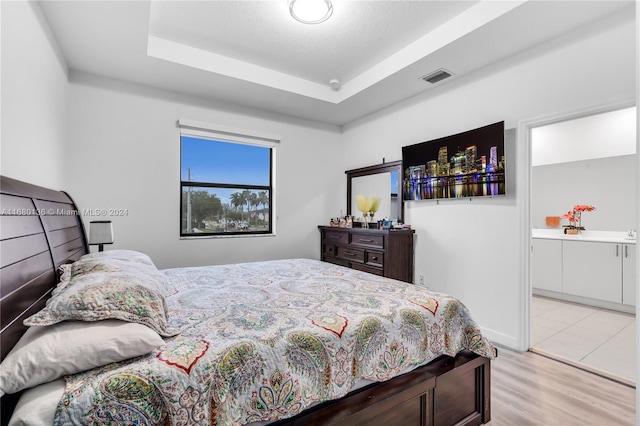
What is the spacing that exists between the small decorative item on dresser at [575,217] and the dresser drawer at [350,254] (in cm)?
321

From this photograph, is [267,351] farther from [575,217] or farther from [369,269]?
[575,217]

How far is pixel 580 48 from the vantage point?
7.77 feet

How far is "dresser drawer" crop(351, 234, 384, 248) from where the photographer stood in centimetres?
353

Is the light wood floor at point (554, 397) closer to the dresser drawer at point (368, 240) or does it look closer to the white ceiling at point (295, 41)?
the dresser drawer at point (368, 240)

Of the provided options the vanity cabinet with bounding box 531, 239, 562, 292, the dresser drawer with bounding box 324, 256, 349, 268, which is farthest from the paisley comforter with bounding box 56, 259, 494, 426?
the vanity cabinet with bounding box 531, 239, 562, 292

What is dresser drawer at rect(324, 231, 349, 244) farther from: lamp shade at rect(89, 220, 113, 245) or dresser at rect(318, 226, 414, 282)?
lamp shade at rect(89, 220, 113, 245)

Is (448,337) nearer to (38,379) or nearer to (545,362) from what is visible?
(545,362)

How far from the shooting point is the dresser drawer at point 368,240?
3533 mm

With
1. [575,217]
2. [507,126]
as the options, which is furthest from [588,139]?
[507,126]

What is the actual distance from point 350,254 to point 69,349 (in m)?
3.28

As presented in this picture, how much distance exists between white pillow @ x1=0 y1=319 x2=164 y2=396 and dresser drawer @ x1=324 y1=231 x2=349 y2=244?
3156mm

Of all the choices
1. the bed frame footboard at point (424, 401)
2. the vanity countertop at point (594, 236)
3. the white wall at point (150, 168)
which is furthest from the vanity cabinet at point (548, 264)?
the white wall at point (150, 168)

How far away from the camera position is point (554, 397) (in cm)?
200

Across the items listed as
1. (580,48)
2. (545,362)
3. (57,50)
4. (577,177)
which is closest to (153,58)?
(57,50)
